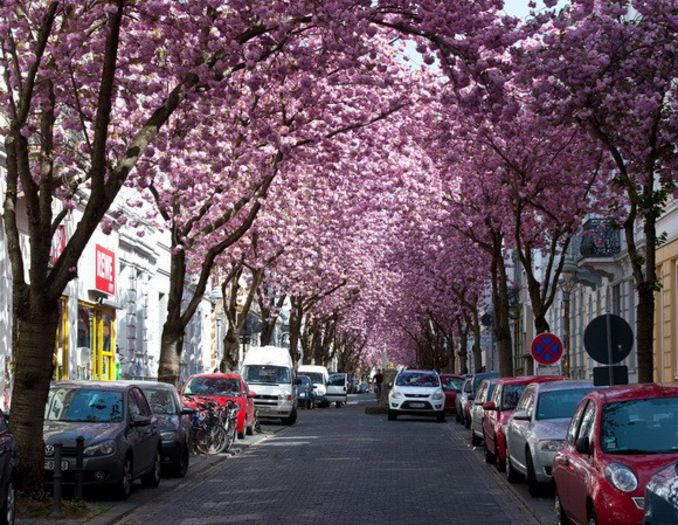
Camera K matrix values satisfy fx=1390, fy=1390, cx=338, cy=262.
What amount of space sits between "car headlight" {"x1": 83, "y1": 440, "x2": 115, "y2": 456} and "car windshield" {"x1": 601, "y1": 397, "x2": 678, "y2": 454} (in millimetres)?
6834

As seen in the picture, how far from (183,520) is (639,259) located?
781 cm

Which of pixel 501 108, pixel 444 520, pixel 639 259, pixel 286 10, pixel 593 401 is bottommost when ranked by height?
pixel 444 520

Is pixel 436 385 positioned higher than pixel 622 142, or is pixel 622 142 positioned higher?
pixel 622 142

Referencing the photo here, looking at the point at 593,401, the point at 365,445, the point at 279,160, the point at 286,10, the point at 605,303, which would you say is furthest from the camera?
the point at 605,303

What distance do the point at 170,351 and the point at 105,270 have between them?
9.93m

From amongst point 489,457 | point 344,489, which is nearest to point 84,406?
point 344,489

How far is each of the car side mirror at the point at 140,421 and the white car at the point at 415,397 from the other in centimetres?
2686

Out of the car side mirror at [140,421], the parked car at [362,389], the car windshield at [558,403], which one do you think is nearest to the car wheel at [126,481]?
the car side mirror at [140,421]

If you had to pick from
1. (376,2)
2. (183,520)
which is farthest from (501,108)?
(183,520)

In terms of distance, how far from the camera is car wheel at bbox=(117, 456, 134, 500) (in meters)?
16.5

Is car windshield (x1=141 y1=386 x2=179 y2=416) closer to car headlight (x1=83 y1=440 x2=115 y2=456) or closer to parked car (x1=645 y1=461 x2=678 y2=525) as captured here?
car headlight (x1=83 y1=440 x2=115 y2=456)

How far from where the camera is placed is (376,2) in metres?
16.2

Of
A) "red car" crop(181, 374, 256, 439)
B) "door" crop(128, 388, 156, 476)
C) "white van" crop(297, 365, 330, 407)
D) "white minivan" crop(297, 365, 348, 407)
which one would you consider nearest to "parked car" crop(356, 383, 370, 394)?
"white minivan" crop(297, 365, 348, 407)

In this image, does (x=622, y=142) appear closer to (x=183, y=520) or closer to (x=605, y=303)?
(x=183, y=520)
